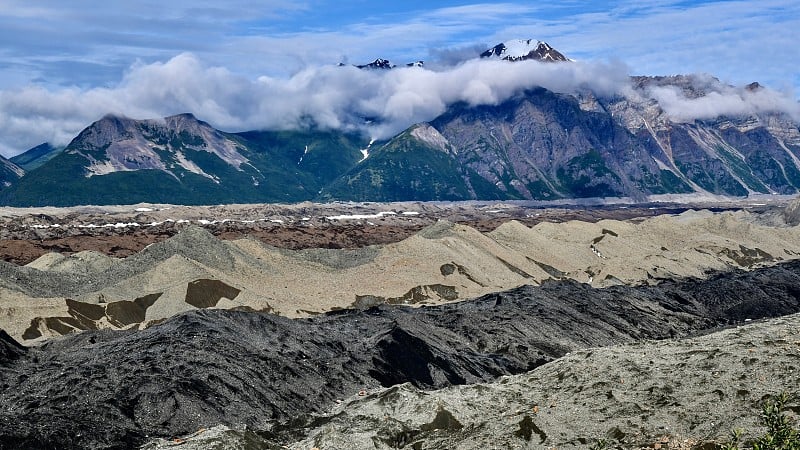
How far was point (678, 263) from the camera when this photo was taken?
494 feet

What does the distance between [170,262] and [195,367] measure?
5053 centimetres

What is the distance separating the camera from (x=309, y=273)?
126 metres

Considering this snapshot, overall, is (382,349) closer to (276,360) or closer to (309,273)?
(276,360)

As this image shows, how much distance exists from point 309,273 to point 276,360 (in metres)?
56.8

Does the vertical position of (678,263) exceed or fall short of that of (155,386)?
it falls short

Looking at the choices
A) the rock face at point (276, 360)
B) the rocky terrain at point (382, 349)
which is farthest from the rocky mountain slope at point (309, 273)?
the rock face at point (276, 360)

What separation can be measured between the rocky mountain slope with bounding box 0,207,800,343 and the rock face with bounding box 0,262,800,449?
44.6 ft

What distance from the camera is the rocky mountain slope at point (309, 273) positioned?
10044 cm

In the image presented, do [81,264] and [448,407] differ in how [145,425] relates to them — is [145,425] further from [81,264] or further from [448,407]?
[81,264]

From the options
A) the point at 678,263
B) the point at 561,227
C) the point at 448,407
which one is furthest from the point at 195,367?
the point at 561,227

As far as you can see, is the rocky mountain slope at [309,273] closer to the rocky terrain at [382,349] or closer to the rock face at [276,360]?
the rocky terrain at [382,349]

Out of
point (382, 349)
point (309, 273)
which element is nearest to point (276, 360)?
point (382, 349)

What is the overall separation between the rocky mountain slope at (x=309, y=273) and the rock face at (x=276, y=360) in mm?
13608

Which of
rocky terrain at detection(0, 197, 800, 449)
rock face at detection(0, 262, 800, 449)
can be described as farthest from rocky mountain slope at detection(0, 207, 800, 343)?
rock face at detection(0, 262, 800, 449)
